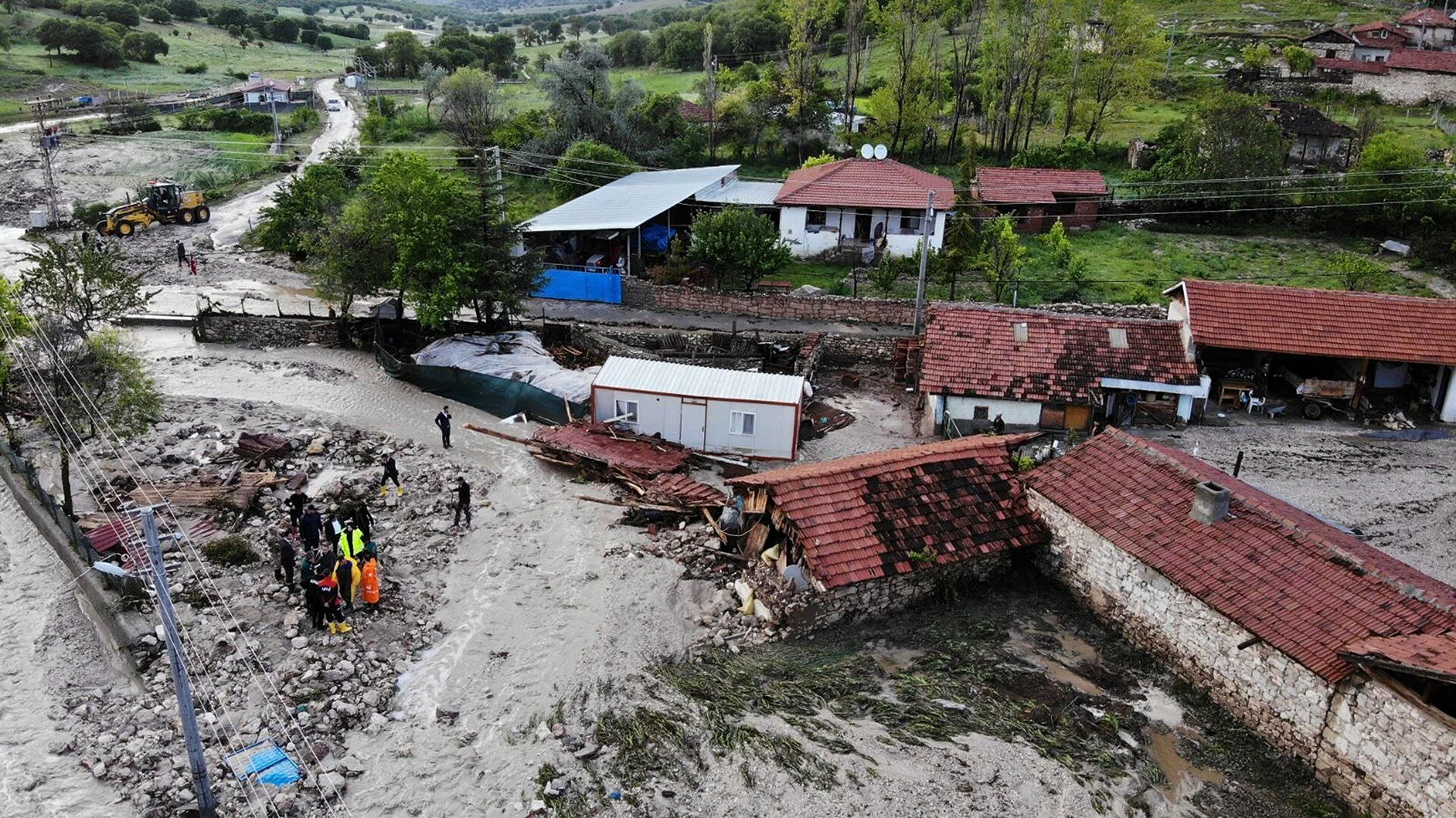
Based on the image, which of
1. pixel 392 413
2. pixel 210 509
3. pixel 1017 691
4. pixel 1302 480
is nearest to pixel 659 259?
pixel 392 413

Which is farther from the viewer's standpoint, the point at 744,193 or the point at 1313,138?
the point at 1313,138

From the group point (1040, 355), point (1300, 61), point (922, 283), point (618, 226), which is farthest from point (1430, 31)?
point (618, 226)

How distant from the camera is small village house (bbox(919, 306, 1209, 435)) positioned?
89.6ft

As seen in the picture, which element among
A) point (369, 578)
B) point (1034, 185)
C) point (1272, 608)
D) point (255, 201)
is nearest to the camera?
point (1272, 608)

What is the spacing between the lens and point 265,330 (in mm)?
35000

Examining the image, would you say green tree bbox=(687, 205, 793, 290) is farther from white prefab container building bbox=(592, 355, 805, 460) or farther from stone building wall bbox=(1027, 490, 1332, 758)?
stone building wall bbox=(1027, 490, 1332, 758)

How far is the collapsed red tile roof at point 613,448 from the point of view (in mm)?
24797

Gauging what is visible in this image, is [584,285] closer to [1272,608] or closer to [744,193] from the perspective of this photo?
[744,193]

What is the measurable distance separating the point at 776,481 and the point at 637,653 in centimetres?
445

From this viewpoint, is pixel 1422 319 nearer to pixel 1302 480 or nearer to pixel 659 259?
pixel 1302 480

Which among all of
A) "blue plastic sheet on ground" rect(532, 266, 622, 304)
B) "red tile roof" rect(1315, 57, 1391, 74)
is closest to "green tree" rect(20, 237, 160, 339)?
"blue plastic sheet on ground" rect(532, 266, 622, 304)

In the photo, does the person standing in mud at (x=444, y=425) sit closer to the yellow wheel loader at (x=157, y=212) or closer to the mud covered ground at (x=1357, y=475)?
the mud covered ground at (x=1357, y=475)

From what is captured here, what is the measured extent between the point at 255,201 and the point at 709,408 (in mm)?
40930

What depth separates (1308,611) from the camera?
15016mm
